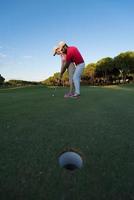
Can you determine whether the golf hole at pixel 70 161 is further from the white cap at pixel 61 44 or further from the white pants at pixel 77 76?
the white cap at pixel 61 44

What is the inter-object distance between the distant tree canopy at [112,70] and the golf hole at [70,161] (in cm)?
6328

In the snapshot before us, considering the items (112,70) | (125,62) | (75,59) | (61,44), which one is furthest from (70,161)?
(112,70)

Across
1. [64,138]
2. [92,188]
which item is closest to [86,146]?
[64,138]

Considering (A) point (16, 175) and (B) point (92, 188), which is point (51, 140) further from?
(B) point (92, 188)

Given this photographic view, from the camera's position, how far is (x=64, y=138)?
380 centimetres

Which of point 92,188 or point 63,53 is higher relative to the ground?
point 63,53

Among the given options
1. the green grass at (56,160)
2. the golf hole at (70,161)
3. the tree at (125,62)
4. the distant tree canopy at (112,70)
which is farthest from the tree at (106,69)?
the golf hole at (70,161)

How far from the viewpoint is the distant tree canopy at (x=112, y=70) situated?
243 ft

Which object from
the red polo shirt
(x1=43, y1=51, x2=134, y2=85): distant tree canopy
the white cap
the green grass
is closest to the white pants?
the red polo shirt

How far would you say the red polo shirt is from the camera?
9883mm

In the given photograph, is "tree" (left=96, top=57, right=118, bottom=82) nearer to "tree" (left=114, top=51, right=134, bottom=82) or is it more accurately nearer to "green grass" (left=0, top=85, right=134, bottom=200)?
"tree" (left=114, top=51, right=134, bottom=82)

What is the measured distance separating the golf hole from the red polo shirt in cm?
699

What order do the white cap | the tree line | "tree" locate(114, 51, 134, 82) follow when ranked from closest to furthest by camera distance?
the white cap, "tree" locate(114, 51, 134, 82), the tree line

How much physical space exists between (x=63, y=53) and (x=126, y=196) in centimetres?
821
